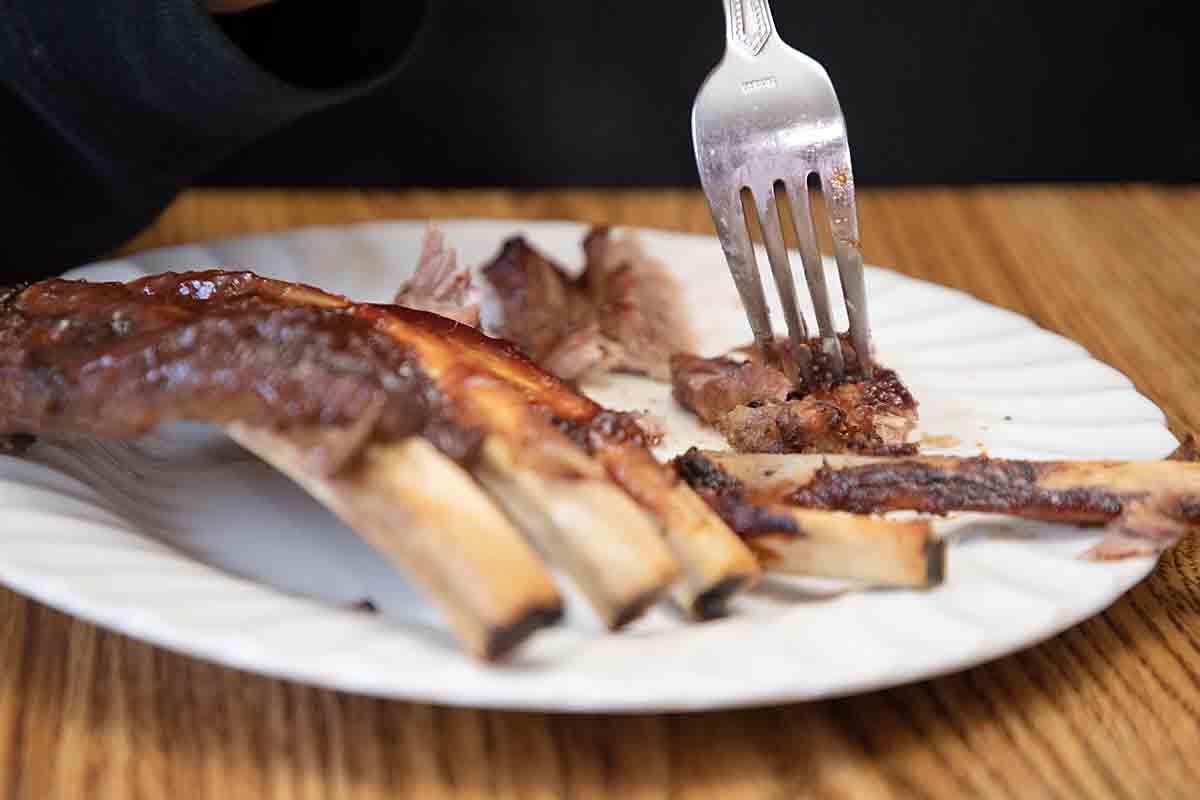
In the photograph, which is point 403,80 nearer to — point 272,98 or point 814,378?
point 272,98

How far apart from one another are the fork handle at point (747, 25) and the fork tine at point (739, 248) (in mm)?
212

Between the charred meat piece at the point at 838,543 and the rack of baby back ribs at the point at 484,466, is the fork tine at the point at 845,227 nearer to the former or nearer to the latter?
the rack of baby back ribs at the point at 484,466

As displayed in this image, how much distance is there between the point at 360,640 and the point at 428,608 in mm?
212

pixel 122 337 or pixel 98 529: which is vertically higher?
pixel 122 337

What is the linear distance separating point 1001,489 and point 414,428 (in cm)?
61

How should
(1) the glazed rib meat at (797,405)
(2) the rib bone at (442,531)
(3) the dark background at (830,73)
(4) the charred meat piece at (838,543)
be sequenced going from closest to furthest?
(2) the rib bone at (442,531)
(4) the charred meat piece at (838,543)
(1) the glazed rib meat at (797,405)
(3) the dark background at (830,73)

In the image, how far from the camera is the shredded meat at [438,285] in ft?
6.63

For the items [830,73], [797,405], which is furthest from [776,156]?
[830,73]

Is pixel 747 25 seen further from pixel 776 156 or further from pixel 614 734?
pixel 614 734

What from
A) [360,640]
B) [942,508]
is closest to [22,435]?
[360,640]

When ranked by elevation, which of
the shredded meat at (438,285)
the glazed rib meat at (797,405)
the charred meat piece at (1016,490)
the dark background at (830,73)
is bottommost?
the dark background at (830,73)

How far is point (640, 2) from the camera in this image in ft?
11.2

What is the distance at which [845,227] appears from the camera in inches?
73.7

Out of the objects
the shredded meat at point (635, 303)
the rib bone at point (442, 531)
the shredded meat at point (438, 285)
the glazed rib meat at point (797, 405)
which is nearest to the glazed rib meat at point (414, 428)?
the rib bone at point (442, 531)
